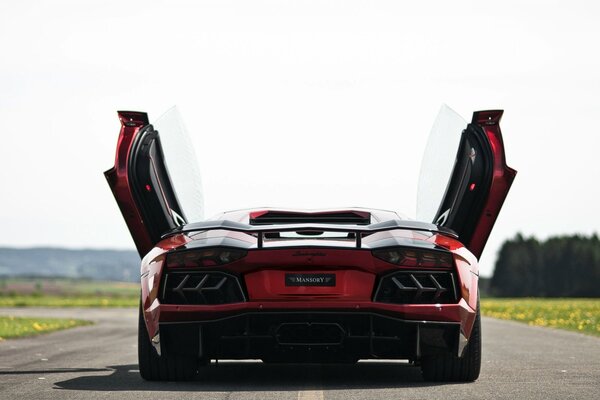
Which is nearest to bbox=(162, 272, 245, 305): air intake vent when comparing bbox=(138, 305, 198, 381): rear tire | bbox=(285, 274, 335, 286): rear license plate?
bbox=(285, 274, 335, 286): rear license plate

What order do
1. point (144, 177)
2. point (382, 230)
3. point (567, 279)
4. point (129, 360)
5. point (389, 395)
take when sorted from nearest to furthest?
1. point (389, 395)
2. point (382, 230)
3. point (144, 177)
4. point (129, 360)
5. point (567, 279)

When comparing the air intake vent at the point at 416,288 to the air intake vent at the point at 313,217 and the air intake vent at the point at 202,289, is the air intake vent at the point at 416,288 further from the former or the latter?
the air intake vent at the point at 313,217

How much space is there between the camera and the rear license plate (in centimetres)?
678

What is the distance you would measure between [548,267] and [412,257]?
13730 centimetres

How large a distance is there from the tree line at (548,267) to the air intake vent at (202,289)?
130 m

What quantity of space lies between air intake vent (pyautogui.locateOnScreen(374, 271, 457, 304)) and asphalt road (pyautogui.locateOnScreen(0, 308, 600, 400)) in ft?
1.91

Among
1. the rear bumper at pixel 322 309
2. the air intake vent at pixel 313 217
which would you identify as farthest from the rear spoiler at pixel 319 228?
the air intake vent at pixel 313 217

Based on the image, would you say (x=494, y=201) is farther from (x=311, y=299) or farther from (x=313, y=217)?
(x=311, y=299)

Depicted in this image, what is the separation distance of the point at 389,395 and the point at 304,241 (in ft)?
3.74

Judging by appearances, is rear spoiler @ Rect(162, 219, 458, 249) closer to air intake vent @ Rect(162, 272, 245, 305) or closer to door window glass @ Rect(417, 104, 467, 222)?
air intake vent @ Rect(162, 272, 245, 305)

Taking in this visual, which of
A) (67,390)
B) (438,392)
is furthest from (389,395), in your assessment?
(67,390)

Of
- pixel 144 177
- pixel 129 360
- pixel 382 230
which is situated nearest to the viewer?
pixel 382 230

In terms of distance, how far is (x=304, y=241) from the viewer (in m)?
6.98

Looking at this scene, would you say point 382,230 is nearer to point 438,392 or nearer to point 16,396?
point 438,392
